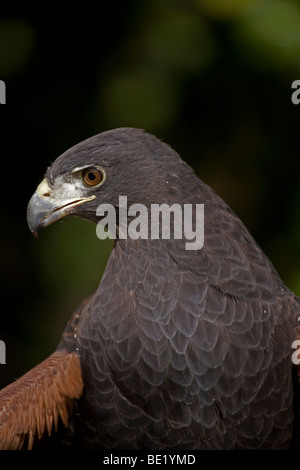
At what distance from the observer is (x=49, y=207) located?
8.95ft

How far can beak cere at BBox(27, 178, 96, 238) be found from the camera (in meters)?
2.72

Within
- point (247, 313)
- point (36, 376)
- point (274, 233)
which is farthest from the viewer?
point (274, 233)

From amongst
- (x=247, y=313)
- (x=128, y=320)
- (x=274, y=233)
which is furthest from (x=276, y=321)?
(x=274, y=233)

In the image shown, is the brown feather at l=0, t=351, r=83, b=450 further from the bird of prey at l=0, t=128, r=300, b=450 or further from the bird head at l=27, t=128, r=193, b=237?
the bird head at l=27, t=128, r=193, b=237

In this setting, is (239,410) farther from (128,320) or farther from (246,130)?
(246,130)

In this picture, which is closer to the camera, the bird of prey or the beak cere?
the bird of prey

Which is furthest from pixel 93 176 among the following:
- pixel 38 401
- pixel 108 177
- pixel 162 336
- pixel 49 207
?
pixel 38 401

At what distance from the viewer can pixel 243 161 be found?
4.38 m

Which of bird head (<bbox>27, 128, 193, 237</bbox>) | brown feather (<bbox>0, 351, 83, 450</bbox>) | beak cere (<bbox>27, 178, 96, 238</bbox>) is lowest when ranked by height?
brown feather (<bbox>0, 351, 83, 450</bbox>)

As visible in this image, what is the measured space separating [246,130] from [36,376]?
2155 mm

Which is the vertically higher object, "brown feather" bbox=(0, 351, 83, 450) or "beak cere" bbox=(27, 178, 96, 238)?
"beak cere" bbox=(27, 178, 96, 238)

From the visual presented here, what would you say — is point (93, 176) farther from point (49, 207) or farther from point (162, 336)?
point (162, 336)

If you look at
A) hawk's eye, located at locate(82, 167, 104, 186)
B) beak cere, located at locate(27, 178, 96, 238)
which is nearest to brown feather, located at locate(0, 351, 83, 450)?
beak cere, located at locate(27, 178, 96, 238)

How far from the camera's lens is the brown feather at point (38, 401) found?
266 centimetres
